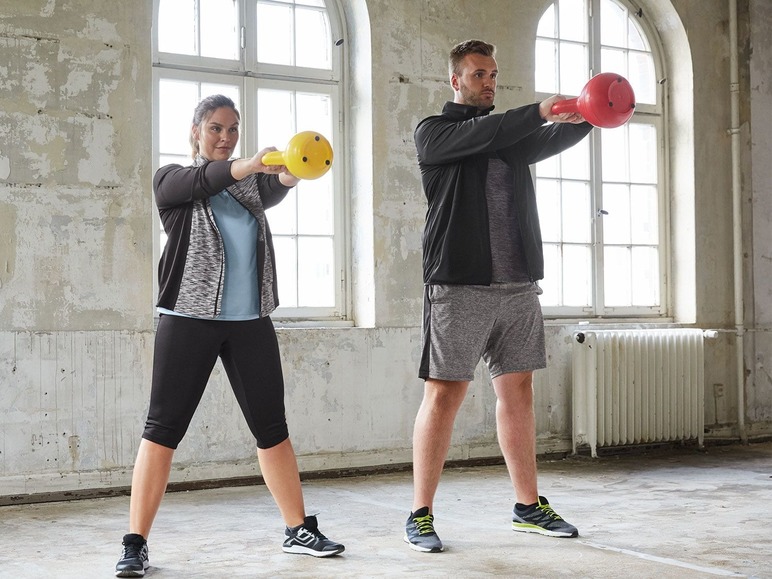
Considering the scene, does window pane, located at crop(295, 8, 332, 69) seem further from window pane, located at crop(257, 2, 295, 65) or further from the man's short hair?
the man's short hair

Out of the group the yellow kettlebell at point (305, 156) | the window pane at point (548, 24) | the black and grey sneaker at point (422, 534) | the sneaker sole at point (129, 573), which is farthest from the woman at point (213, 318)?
the window pane at point (548, 24)

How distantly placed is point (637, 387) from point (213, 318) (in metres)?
3.11

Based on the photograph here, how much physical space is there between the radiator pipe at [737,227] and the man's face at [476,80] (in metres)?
3.07

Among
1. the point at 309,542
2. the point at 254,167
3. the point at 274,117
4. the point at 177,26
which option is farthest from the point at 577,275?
the point at 254,167

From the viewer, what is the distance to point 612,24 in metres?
5.74

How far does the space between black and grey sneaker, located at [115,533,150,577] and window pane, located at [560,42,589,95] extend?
3.78 meters

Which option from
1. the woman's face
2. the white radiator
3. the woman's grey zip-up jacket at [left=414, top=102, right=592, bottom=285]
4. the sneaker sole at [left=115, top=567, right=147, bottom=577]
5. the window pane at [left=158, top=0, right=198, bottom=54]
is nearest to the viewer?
the sneaker sole at [left=115, top=567, right=147, bottom=577]

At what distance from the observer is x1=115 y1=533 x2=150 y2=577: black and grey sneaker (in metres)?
2.63

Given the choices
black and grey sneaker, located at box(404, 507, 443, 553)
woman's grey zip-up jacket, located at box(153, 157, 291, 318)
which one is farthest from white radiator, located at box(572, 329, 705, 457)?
woman's grey zip-up jacket, located at box(153, 157, 291, 318)

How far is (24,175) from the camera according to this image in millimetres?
4027

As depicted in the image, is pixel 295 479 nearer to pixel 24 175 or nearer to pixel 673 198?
pixel 24 175

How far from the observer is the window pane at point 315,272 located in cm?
481

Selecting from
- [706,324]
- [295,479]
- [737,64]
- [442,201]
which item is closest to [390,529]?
[295,479]

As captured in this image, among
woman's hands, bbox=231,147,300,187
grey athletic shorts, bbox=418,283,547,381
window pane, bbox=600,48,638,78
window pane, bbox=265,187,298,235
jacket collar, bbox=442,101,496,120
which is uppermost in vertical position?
window pane, bbox=600,48,638,78
